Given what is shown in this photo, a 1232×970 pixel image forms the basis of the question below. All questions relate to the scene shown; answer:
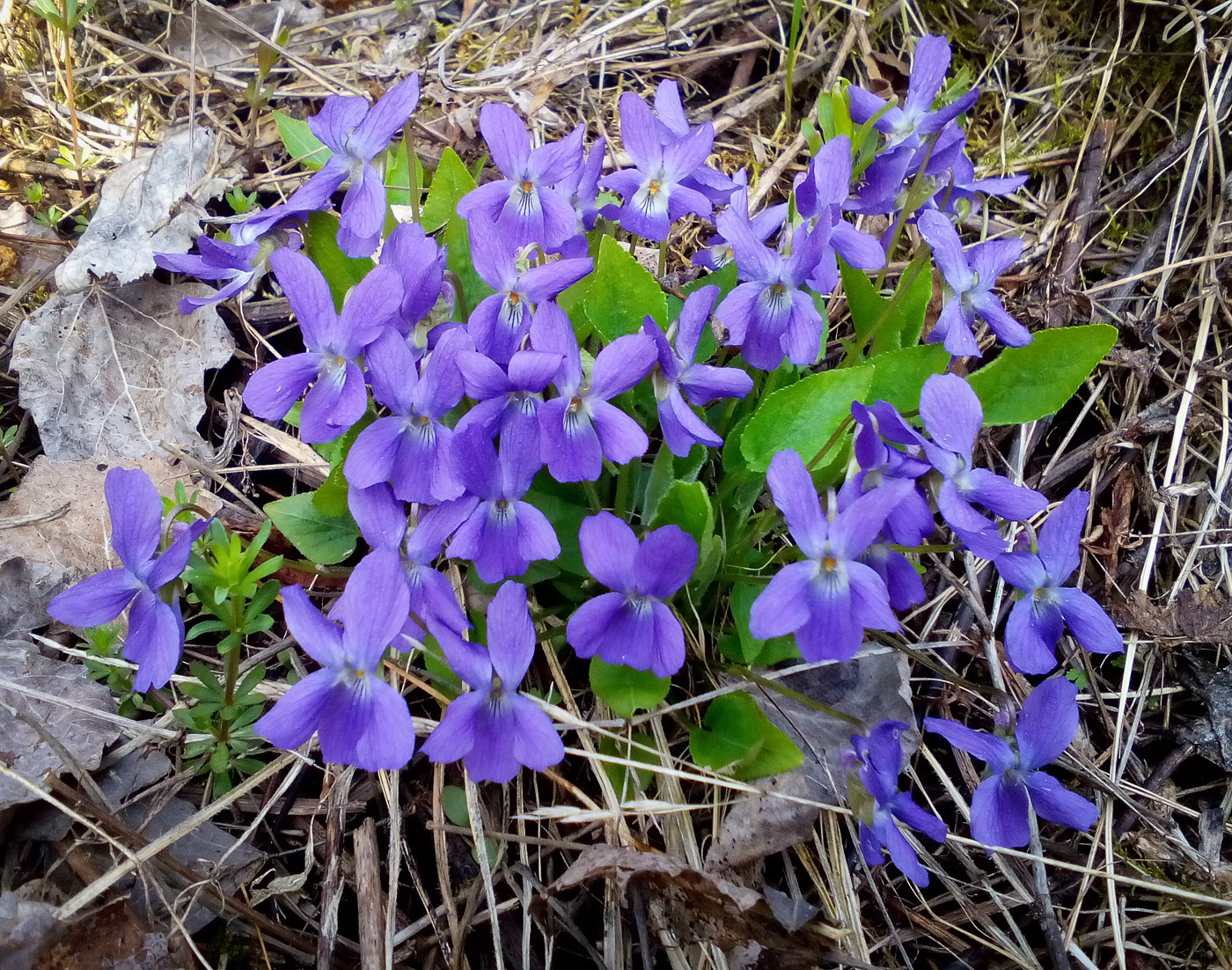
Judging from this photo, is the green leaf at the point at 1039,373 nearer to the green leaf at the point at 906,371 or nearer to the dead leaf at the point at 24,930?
the green leaf at the point at 906,371

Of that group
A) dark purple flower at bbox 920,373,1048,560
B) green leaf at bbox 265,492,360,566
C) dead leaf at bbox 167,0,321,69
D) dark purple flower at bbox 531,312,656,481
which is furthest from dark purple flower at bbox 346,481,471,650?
dead leaf at bbox 167,0,321,69

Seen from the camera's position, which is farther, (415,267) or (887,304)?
(887,304)

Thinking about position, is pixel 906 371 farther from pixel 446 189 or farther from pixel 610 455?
pixel 446 189

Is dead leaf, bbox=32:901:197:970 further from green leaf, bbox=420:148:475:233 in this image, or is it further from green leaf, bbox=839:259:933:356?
green leaf, bbox=839:259:933:356

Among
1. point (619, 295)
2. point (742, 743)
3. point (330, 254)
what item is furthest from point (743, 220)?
point (742, 743)

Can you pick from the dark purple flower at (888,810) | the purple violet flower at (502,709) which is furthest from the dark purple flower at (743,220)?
the dark purple flower at (888,810)
